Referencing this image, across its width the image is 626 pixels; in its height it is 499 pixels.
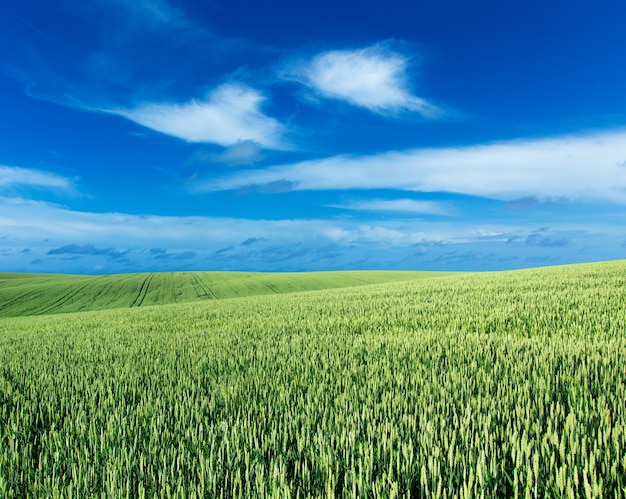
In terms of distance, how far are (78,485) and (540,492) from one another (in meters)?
2.56

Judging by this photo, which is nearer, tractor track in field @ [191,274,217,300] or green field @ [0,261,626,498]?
green field @ [0,261,626,498]

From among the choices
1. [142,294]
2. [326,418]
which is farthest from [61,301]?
[326,418]

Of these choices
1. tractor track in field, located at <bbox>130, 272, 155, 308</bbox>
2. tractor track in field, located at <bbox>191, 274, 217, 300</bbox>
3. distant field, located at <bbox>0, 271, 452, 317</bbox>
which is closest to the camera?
distant field, located at <bbox>0, 271, 452, 317</bbox>

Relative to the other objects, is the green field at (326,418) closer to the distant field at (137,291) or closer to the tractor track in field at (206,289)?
the distant field at (137,291)

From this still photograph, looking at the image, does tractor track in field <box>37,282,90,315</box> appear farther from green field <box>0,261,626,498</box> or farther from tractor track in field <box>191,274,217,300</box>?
green field <box>0,261,626,498</box>

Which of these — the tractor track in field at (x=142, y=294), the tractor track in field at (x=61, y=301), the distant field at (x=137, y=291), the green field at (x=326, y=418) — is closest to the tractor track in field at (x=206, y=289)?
the distant field at (x=137, y=291)

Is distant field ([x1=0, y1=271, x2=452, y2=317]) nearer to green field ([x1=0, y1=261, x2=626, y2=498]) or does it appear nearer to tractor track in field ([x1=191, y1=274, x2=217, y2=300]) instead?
tractor track in field ([x1=191, y1=274, x2=217, y2=300])

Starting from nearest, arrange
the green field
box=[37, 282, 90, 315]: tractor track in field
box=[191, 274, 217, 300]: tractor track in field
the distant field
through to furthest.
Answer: the green field → box=[37, 282, 90, 315]: tractor track in field → the distant field → box=[191, 274, 217, 300]: tractor track in field

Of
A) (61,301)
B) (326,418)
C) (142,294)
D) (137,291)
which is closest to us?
(326,418)

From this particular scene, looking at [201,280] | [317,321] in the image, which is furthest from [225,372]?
[201,280]

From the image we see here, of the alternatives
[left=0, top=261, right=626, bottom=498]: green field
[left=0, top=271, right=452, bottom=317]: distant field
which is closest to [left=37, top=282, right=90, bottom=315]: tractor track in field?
[left=0, top=271, right=452, bottom=317]: distant field

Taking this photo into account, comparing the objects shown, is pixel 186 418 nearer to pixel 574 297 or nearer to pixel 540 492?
pixel 540 492

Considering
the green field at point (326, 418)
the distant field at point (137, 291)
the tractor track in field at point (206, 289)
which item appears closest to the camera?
the green field at point (326, 418)

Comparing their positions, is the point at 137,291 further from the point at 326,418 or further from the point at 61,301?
the point at 326,418
